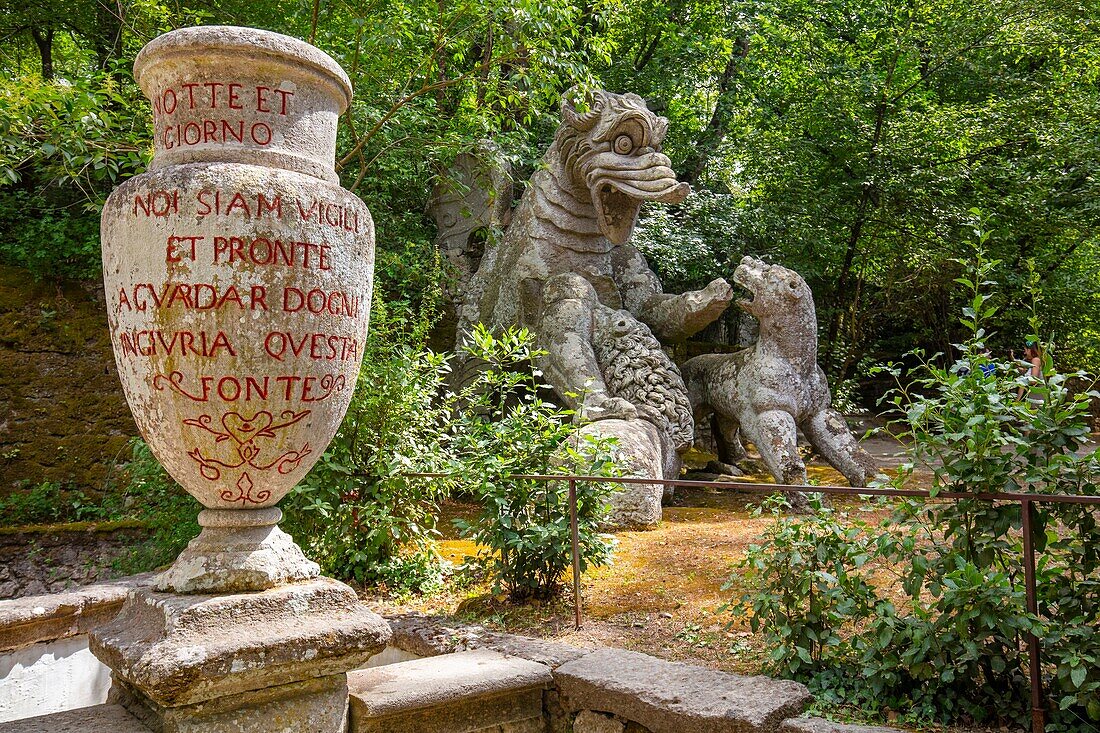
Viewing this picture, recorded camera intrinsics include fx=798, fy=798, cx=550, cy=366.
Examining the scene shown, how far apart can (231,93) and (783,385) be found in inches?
175

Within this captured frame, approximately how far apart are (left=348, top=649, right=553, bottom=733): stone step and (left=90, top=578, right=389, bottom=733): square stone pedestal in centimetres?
13

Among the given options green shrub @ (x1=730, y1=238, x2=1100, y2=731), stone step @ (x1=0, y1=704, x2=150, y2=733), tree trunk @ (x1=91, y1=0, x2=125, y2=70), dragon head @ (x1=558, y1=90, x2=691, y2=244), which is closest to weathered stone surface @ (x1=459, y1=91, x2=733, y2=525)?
dragon head @ (x1=558, y1=90, x2=691, y2=244)

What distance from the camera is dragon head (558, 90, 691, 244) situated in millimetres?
5816

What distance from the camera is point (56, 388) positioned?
6.65 metres

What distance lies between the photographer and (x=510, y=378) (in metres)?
4.10

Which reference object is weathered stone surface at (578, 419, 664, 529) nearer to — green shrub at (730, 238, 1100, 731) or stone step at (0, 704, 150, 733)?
green shrub at (730, 238, 1100, 731)

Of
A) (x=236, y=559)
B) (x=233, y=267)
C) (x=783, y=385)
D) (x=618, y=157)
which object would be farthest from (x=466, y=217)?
(x=236, y=559)

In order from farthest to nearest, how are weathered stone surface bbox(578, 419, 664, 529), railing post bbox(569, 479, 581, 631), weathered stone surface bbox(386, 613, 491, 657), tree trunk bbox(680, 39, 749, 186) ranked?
tree trunk bbox(680, 39, 749, 186)
weathered stone surface bbox(578, 419, 664, 529)
railing post bbox(569, 479, 581, 631)
weathered stone surface bbox(386, 613, 491, 657)

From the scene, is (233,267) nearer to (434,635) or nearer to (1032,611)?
(434,635)

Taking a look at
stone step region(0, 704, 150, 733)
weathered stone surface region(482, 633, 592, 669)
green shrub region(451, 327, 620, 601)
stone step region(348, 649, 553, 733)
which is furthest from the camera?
green shrub region(451, 327, 620, 601)

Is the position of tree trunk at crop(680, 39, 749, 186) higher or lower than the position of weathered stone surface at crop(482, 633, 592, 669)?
higher

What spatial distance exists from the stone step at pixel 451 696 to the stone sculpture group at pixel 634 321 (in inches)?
92.2

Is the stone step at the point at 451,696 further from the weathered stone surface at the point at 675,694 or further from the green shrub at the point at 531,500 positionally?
the green shrub at the point at 531,500

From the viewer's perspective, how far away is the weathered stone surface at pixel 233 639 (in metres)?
2.16
